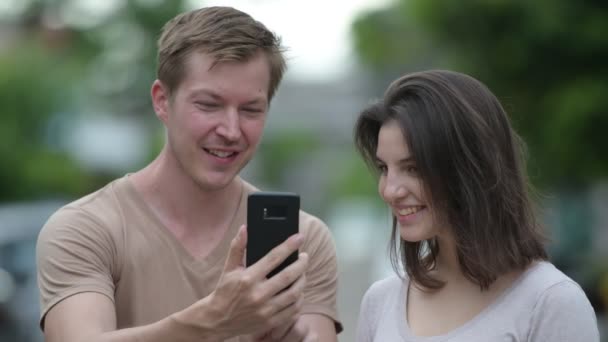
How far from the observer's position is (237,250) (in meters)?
3.04

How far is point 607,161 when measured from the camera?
36.7 feet

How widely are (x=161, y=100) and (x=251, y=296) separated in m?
1.09

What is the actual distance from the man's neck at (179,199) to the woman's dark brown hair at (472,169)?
85cm

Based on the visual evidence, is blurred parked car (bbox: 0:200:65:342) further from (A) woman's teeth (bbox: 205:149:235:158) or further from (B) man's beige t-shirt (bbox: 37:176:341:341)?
(A) woman's teeth (bbox: 205:149:235:158)

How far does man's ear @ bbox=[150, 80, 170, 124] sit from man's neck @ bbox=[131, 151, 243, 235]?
158 mm

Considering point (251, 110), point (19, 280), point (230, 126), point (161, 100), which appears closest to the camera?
point (230, 126)

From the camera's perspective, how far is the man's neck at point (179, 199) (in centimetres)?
373

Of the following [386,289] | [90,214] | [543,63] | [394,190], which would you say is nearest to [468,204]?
[394,190]

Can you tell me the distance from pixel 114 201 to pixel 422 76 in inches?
47.9

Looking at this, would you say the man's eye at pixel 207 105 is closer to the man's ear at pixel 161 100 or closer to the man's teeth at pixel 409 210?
the man's ear at pixel 161 100

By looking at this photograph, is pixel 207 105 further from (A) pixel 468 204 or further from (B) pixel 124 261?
(A) pixel 468 204

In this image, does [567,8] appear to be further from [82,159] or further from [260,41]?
[82,159]

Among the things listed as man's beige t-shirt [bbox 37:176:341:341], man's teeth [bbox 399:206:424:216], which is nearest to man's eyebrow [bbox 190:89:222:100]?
man's beige t-shirt [bbox 37:176:341:341]

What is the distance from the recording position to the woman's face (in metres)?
3.24
